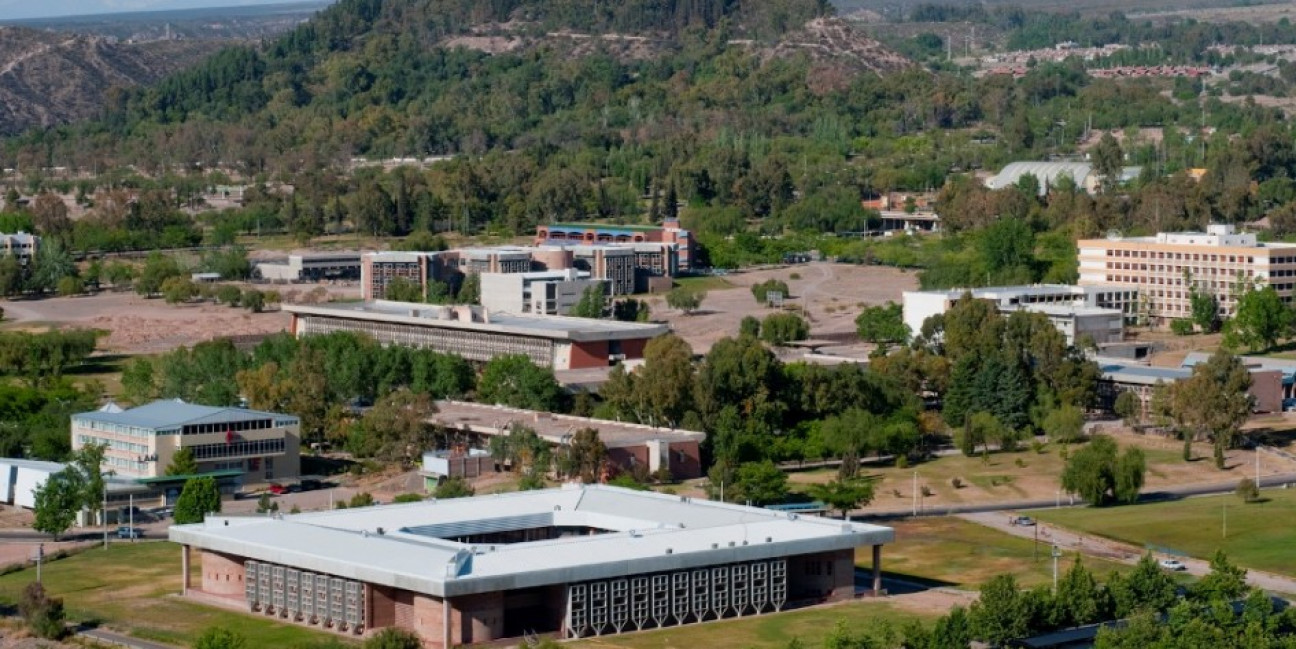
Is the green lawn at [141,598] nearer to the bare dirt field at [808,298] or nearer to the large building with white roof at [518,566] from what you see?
the large building with white roof at [518,566]

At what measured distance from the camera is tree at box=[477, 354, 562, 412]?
6275 centimetres

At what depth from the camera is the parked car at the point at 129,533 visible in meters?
49.9

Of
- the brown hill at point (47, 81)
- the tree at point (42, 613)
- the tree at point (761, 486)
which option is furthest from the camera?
the brown hill at point (47, 81)

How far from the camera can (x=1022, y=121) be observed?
434 feet

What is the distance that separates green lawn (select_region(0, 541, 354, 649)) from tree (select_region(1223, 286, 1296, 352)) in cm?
3467

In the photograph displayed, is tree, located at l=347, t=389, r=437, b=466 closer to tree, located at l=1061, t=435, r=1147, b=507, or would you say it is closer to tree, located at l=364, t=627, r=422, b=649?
tree, located at l=1061, t=435, r=1147, b=507

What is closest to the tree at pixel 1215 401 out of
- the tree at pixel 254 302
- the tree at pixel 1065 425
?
the tree at pixel 1065 425

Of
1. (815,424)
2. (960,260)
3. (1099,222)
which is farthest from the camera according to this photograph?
(1099,222)

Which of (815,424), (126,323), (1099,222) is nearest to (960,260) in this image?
(1099,222)

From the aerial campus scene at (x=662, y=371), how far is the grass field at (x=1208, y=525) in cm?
16

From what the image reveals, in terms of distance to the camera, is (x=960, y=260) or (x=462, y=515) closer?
(x=462, y=515)

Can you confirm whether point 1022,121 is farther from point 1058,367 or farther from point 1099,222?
point 1058,367

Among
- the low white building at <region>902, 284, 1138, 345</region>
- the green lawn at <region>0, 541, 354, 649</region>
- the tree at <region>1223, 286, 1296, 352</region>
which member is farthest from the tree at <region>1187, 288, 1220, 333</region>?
the green lawn at <region>0, 541, 354, 649</region>

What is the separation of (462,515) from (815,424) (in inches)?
597
